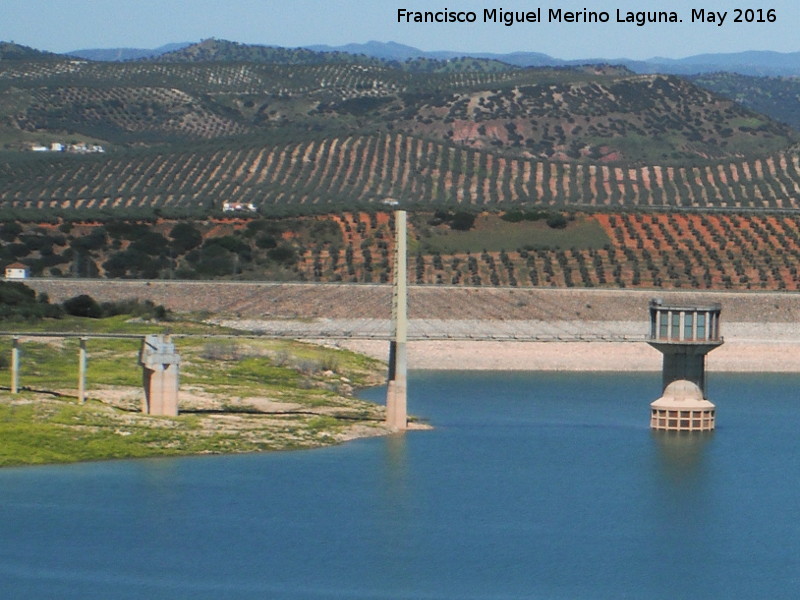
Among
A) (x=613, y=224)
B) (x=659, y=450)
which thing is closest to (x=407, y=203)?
(x=613, y=224)

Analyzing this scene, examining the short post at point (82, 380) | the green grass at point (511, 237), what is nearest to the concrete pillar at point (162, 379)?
the short post at point (82, 380)

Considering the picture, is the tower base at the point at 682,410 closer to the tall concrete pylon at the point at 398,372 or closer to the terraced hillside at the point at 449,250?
the tall concrete pylon at the point at 398,372

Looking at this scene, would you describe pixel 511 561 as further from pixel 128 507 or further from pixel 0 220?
pixel 0 220

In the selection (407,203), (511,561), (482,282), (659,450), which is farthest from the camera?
(407,203)

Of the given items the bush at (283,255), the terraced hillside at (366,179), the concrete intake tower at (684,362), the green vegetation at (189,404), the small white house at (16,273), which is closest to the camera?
the green vegetation at (189,404)

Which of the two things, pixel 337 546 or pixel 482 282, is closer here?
pixel 337 546

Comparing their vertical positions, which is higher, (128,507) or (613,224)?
(613,224)
